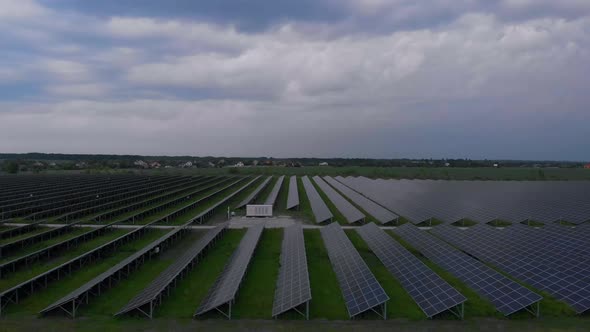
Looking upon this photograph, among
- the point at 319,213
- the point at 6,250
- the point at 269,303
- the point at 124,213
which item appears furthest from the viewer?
the point at 124,213

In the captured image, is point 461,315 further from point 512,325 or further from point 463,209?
point 463,209

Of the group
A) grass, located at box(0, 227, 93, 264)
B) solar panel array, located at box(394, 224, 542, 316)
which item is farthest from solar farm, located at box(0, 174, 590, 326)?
grass, located at box(0, 227, 93, 264)

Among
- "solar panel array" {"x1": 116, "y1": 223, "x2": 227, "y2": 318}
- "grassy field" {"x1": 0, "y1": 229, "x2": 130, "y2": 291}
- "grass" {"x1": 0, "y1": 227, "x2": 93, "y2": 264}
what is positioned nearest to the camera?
"solar panel array" {"x1": 116, "y1": 223, "x2": 227, "y2": 318}

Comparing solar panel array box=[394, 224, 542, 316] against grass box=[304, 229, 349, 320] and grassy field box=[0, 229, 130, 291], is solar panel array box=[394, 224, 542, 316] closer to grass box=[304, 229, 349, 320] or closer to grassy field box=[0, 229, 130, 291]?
grass box=[304, 229, 349, 320]

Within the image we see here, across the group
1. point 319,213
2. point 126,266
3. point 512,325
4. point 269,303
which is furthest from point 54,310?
point 319,213

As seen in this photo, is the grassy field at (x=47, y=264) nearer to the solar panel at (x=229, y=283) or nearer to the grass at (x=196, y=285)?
the grass at (x=196, y=285)

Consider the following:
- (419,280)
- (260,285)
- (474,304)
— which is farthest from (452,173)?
(260,285)
